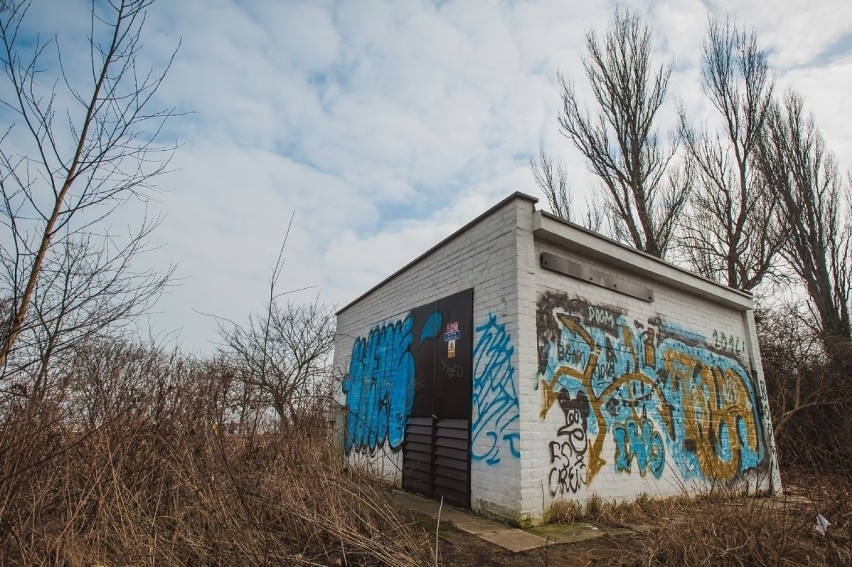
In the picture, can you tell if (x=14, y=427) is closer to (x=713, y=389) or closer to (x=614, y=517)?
(x=614, y=517)

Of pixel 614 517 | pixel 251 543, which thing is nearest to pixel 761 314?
pixel 614 517

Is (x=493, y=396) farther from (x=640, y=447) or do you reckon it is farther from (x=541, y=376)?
(x=640, y=447)

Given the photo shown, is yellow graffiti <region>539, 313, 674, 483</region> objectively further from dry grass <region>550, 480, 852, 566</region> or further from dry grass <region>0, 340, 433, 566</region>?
dry grass <region>0, 340, 433, 566</region>

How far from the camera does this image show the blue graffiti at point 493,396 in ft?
16.5

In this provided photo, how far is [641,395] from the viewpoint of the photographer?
6.32 metres

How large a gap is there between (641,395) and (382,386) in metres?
4.14

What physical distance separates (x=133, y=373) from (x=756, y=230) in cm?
1690

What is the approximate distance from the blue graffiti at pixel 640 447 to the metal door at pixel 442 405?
2015 millimetres

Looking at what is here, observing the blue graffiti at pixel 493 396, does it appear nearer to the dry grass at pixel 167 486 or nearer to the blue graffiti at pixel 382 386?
the blue graffiti at pixel 382 386

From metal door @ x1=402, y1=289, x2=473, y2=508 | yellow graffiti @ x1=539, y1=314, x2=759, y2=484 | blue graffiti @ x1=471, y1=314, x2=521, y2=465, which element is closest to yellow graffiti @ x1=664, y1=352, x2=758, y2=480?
yellow graffiti @ x1=539, y1=314, x2=759, y2=484

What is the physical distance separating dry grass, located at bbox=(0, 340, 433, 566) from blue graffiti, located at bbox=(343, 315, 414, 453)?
116 inches

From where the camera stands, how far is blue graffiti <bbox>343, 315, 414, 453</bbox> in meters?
7.07

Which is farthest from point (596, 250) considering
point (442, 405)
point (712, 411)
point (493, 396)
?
point (712, 411)

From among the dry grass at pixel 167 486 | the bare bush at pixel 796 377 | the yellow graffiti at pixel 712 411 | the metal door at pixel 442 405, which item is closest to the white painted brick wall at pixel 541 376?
the yellow graffiti at pixel 712 411
